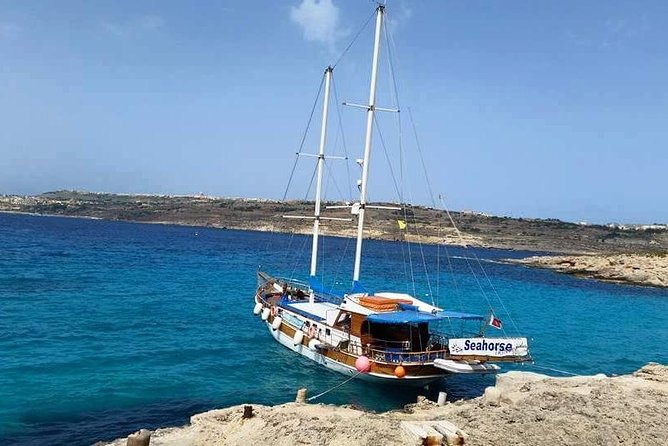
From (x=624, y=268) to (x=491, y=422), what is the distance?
93.4 meters

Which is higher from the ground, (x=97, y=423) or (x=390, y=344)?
(x=390, y=344)

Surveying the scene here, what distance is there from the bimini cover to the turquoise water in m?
3.35

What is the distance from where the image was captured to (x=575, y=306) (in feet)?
201

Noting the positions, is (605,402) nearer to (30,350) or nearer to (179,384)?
(179,384)

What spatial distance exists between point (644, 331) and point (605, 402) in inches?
1450

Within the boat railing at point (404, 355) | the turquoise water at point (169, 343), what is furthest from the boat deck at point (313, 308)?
the boat railing at point (404, 355)

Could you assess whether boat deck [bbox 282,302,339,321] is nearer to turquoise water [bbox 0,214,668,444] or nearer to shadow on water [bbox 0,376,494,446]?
turquoise water [bbox 0,214,668,444]

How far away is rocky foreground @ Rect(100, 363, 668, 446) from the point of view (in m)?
14.0

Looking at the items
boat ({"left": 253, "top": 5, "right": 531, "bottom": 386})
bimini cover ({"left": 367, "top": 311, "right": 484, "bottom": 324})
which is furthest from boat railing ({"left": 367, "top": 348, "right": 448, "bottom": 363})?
bimini cover ({"left": 367, "top": 311, "right": 484, "bottom": 324})

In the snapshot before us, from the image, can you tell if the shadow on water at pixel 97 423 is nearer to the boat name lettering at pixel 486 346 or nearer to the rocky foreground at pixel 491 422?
the rocky foreground at pixel 491 422

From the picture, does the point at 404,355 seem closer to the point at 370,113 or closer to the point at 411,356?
the point at 411,356

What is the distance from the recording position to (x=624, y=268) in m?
95.8

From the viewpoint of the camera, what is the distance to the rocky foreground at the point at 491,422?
550 inches

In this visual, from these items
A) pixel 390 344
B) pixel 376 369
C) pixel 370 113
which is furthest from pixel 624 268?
pixel 376 369
